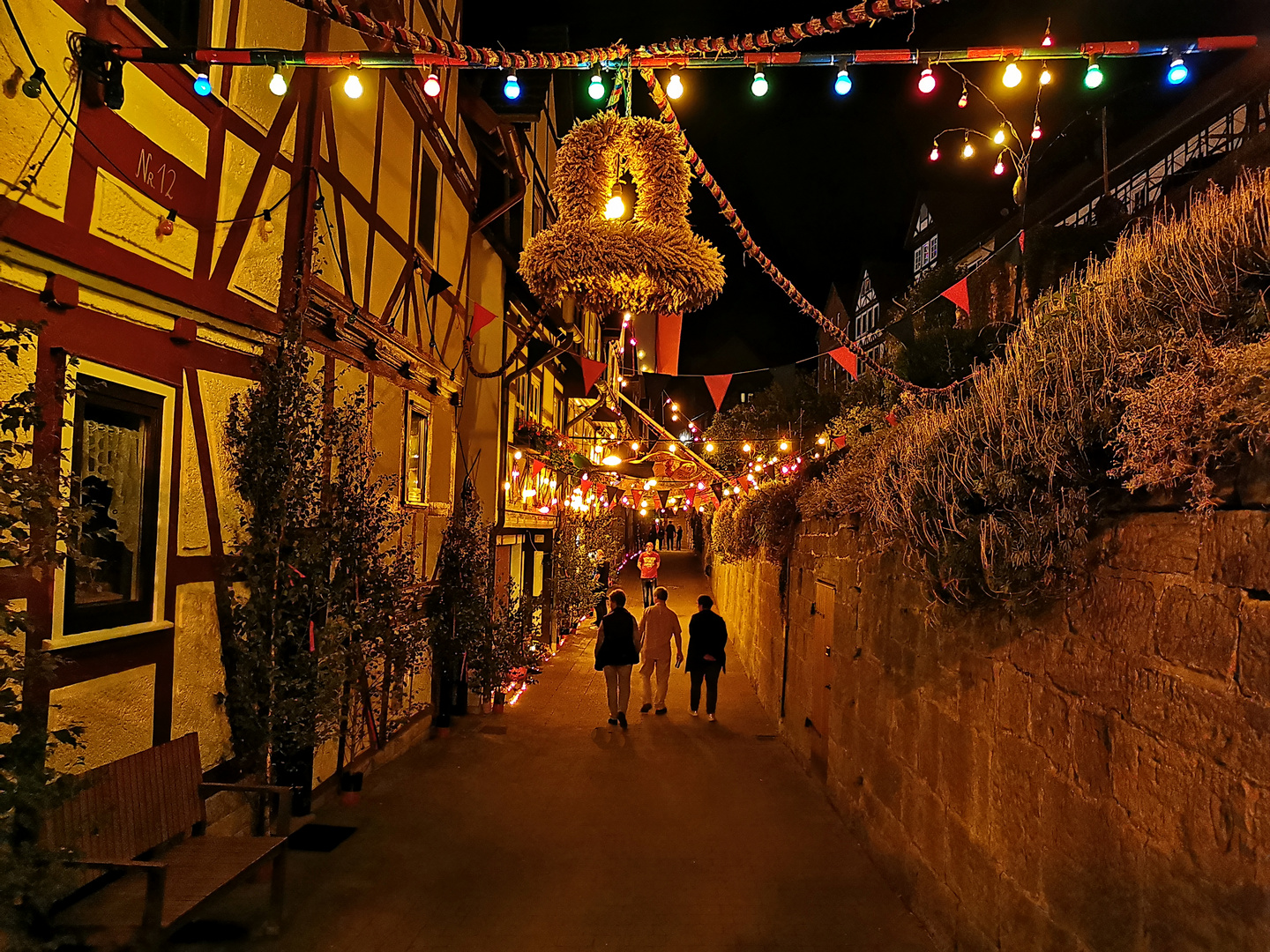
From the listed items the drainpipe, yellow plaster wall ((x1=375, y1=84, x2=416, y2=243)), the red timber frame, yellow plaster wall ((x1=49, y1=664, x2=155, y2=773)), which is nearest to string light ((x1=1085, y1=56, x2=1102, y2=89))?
the red timber frame

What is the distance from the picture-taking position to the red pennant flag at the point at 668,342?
1027 centimetres

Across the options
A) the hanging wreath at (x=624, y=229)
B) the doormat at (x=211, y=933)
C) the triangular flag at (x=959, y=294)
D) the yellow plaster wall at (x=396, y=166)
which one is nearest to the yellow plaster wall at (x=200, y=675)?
the doormat at (x=211, y=933)

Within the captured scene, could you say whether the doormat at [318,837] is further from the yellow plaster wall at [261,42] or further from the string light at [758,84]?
the string light at [758,84]

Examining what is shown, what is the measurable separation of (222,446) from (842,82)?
4465 mm

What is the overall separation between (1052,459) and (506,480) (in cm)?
→ 1001

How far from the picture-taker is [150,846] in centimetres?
396

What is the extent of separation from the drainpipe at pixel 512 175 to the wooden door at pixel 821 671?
6735 millimetres

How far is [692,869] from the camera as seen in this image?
551 cm

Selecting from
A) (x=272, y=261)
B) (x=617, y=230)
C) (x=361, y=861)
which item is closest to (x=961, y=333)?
(x=617, y=230)

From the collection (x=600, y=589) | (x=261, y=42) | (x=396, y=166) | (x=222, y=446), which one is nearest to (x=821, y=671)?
(x=222, y=446)

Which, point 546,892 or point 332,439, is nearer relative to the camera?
point 546,892

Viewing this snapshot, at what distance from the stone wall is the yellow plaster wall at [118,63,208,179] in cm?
498

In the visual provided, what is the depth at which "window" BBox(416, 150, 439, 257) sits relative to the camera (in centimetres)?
900

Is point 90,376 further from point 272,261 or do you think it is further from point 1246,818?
point 1246,818
